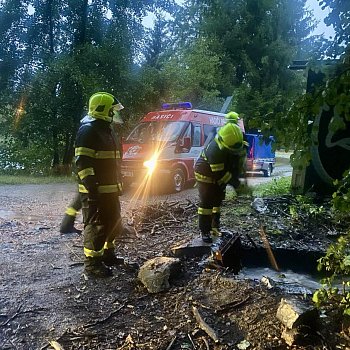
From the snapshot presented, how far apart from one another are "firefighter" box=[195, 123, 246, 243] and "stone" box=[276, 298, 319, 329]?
2356 millimetres

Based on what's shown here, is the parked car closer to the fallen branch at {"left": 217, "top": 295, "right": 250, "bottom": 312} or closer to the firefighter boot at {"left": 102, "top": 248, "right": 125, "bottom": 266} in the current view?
the firefighter boot at {"left": 102, "top": 248, "right": 125, "bottom": 266}

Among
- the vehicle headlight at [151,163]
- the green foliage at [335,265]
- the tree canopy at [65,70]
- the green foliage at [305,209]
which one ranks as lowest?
the green foliage at [305,209]

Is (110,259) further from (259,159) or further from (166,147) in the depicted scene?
(259,159)

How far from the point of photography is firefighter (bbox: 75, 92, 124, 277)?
4.25m

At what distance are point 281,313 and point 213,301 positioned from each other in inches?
27.1

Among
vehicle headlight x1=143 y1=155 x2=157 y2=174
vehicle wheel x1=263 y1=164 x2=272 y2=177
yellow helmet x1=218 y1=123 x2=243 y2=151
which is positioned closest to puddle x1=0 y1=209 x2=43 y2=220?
vehicle headlight x1=143 y1=155 x2=157 y2=174

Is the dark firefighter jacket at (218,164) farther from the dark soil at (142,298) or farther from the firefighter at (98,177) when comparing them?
the firefighter at (98,177)

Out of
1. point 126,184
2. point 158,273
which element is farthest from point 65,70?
point 158,273

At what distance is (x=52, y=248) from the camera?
17.7 ft

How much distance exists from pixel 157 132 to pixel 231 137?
5.91m

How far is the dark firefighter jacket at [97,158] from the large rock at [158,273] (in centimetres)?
94

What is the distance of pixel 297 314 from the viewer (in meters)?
2.88

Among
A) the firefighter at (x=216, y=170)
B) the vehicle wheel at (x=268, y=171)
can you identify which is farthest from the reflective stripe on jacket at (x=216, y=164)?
the vehicle wheel at (x=268, y=171)

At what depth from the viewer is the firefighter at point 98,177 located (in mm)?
4250
